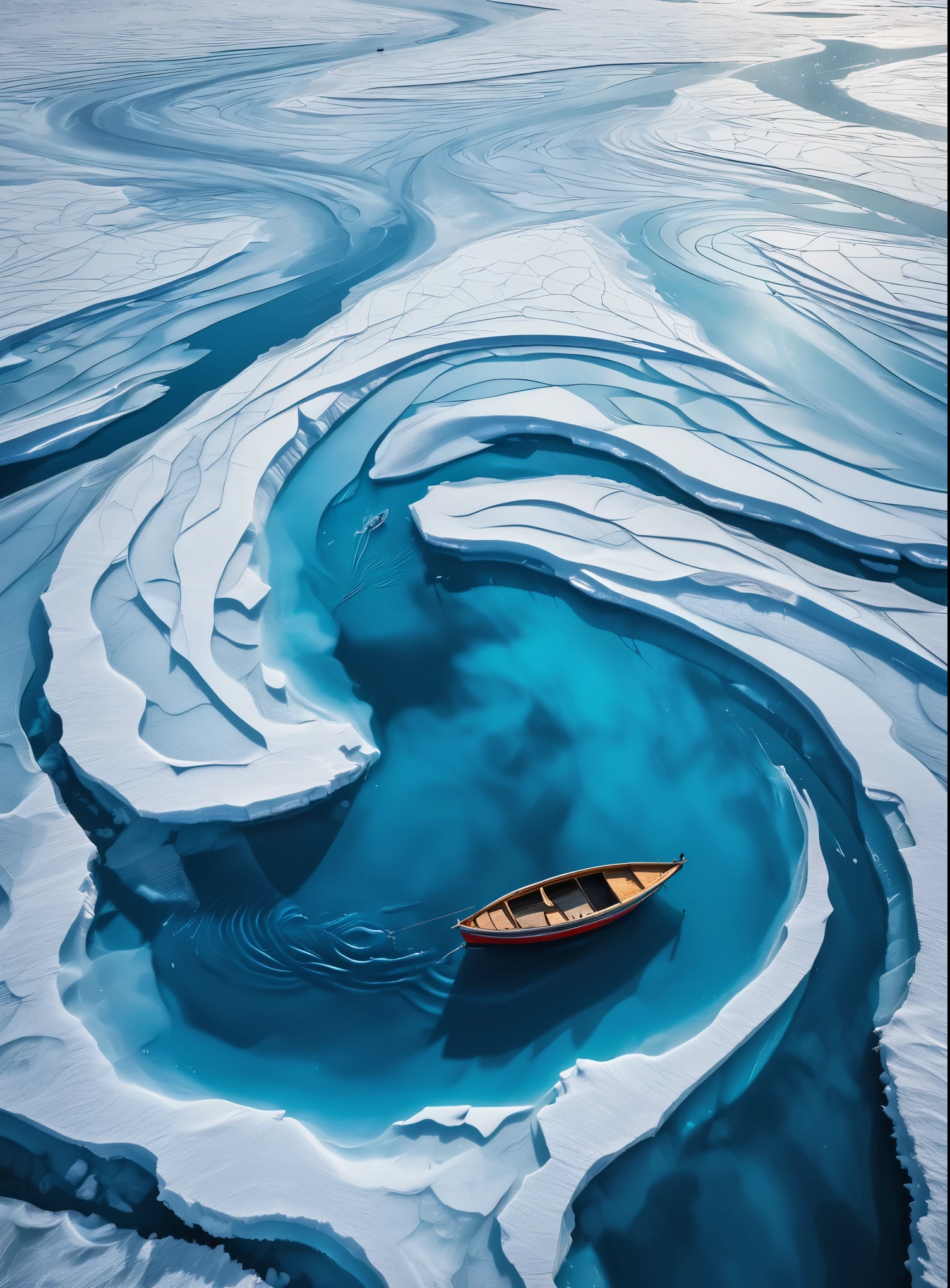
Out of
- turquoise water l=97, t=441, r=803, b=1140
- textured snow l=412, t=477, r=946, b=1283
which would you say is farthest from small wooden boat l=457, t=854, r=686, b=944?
textured snow l=412, t=477, r=946, b=1283

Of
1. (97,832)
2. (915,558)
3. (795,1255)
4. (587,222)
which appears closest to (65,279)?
(587,222)

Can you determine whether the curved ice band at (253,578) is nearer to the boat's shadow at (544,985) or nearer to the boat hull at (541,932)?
Result: the boat's shadow at (544,985)

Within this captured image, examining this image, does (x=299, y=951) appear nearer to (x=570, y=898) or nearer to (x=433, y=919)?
(x=433, y=919)

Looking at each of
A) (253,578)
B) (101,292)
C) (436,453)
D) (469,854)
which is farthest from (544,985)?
(101,292)

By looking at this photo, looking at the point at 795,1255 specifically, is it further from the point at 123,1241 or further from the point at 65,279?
the point at 65,279

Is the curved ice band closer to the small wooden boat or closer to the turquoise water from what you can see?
the turquoise water

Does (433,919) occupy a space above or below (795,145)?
below
